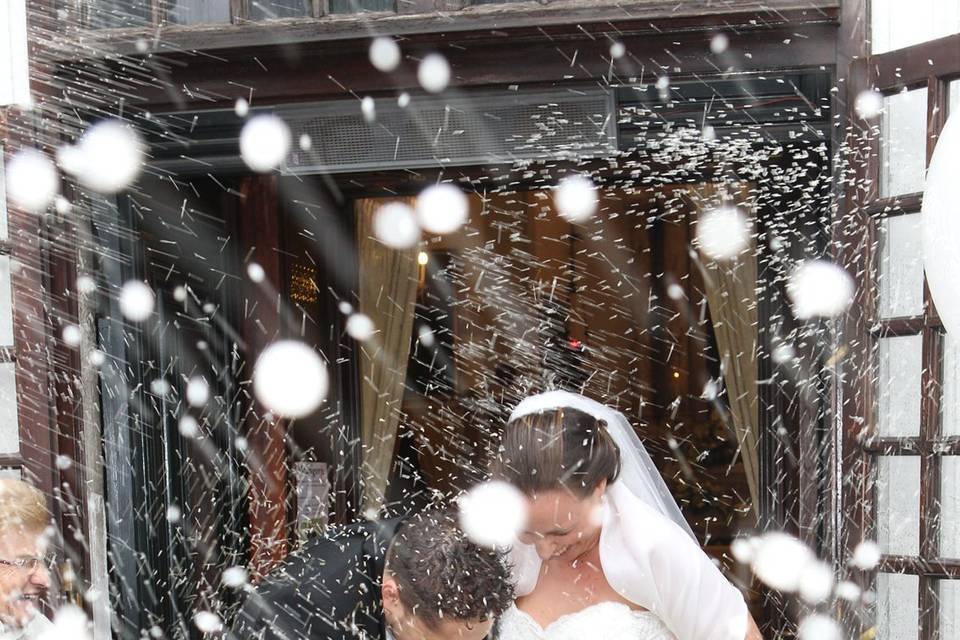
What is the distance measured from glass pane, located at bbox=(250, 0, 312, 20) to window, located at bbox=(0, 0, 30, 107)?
74 centimetres

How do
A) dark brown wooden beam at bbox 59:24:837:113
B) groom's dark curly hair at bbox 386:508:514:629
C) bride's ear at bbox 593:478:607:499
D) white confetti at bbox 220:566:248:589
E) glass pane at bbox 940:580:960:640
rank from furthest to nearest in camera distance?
white confetti at bbox 220:566:248:589, dark brown wooden beam at bbox 59:24:837:113, glass pane at bbox 940:580:960:640, bride's ear at bbox 593:478:607:499, groom's dark curly hair at bbox 386:508:514:629

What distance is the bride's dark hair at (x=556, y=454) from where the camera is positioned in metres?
2.19

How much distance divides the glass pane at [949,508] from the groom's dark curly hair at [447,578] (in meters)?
1.21

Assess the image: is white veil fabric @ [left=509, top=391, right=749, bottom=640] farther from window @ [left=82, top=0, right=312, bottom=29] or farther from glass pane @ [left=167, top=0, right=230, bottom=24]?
glass pane @ [left=167, top=0, right=230, bottom=24]

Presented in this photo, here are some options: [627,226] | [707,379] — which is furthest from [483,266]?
[707,379]

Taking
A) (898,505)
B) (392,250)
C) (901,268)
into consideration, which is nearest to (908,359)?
(901,268)

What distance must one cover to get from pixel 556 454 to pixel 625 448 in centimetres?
46

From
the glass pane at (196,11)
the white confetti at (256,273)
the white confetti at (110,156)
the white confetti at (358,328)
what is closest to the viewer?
the glass pane at (196,11)

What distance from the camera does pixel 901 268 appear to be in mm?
2570

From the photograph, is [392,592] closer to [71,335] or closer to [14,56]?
[71,335]

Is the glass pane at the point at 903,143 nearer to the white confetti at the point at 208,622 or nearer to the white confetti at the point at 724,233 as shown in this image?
the white confetti at the point at 724,233

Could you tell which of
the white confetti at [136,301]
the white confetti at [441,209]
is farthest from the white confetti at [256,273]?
the white confetti at [136,301]

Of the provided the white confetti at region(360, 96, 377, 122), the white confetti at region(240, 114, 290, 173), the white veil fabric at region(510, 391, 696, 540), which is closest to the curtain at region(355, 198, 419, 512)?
the white confetti at region(240, 114, 290, 173)

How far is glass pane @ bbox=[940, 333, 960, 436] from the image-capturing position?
2.46 meters
